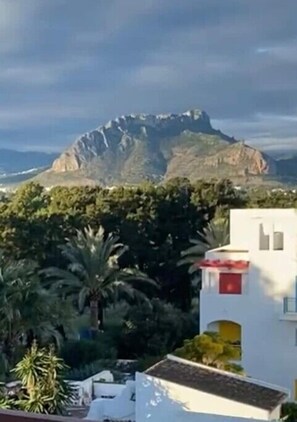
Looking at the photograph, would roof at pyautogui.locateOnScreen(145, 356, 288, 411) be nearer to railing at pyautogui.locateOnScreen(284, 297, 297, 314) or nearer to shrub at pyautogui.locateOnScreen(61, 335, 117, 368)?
railing at pyautogui.locateOnScreen(284, 297, 297, 314)

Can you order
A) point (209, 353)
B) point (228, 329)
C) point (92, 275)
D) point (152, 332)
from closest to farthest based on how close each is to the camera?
point (209, 353) < point (228, 329) < point (152, 332) < point (92, 275)

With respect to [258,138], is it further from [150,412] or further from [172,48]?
[150,412]

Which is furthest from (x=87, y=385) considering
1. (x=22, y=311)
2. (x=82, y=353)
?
(x=82, y=353)

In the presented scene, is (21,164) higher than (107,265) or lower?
higher

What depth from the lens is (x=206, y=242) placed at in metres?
22.8

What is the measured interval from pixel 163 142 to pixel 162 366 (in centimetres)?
3938

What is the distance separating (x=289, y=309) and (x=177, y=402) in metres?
5.70

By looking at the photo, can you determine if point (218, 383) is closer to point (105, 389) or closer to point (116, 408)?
point (116, 408)

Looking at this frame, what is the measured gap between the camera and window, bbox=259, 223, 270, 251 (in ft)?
52.6

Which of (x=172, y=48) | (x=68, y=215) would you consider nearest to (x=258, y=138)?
(x=172, y=48)

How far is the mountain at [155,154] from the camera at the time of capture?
43.5m

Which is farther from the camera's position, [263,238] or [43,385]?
[263,238]

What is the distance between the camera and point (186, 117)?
55.3 metres

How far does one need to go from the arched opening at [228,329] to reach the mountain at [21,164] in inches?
1416
